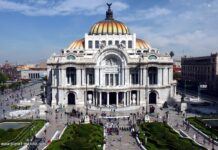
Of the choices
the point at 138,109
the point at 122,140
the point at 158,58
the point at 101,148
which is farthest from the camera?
the point at 158,58

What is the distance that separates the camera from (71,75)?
276ft

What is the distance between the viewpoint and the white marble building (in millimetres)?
81312

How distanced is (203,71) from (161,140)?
7820 centimetres

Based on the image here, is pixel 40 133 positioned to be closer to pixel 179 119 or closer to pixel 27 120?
pixel 27 120

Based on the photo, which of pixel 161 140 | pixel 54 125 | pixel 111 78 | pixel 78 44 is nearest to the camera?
pixel 161 140

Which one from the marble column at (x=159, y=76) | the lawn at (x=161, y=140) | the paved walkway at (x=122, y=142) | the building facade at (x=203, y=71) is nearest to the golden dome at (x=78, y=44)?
the marble column at (x=159, y=76)

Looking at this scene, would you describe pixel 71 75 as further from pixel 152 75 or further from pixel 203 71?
pixel 203 71

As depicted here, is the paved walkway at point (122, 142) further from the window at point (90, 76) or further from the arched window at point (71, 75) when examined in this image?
the arched window at point (71, 75)

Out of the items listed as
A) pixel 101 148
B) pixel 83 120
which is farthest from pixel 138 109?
pixel 101 148

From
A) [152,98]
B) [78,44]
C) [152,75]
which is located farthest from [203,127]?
[78,44]

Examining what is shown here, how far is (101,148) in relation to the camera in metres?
44.0

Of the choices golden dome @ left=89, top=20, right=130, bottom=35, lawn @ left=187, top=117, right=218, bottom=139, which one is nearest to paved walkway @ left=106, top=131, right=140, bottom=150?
lawn @ left=187, top=117, right=218, bottom=139

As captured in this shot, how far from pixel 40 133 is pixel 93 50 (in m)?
39.5

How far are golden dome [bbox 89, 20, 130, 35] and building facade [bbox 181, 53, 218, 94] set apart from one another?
3241 cm
